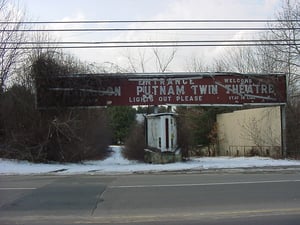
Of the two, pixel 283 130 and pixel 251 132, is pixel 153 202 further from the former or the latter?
pixel 251 132

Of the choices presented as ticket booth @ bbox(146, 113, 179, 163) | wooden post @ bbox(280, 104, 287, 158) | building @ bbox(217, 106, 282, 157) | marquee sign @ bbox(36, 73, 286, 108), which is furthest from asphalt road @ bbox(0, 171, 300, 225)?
building @ bbox(217, 106, 282, 157)

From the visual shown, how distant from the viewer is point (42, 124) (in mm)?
23781

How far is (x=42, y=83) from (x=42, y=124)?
207cm

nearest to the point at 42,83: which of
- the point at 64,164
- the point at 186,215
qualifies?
the point at 64,164

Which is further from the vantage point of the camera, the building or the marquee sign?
the building

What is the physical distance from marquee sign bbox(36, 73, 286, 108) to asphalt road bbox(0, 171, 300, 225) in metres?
9.33

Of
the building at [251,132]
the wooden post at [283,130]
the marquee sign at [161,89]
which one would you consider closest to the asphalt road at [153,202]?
the marquee sign at [161,89]

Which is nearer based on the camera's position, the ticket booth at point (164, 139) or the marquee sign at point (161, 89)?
the ticket booth at point (164, 139)

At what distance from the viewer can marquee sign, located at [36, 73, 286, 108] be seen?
2416 centimetres

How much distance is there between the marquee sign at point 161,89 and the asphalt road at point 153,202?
9325mm

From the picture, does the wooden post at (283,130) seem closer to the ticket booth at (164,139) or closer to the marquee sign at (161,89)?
the marquee sign at (161,89)

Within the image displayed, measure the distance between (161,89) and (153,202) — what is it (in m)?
14.4

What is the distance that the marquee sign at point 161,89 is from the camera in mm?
24156

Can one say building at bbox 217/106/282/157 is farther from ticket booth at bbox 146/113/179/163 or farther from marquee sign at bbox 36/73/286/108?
ticket booth at bbox 146/113/179/163
